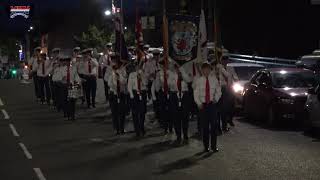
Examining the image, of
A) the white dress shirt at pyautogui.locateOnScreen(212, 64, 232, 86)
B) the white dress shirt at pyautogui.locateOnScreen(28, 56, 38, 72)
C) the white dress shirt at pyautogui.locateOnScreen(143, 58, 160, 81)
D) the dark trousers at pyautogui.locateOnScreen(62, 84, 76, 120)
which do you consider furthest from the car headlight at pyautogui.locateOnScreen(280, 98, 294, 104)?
the white dress shirt at pyautogui.locateOnScreen(28, 56, 38, 72)

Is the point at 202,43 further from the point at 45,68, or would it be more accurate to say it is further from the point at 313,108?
the point at 45,68

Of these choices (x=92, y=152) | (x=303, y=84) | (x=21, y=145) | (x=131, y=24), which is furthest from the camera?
(x=131, y=24)

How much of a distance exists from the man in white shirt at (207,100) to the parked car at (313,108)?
3.26 m

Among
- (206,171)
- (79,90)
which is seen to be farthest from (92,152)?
(79,90)

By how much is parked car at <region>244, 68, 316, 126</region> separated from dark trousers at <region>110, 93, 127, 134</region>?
3.80 metres

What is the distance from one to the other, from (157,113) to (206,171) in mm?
7392

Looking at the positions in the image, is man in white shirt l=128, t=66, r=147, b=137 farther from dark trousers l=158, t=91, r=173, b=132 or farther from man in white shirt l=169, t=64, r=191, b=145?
man in white shirt l=169, t=64, r=191, b=145

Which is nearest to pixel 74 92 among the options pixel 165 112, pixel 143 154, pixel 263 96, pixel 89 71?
pixel 89 71

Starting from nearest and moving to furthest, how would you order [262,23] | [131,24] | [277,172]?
[277,172], [262,23], [131,24]

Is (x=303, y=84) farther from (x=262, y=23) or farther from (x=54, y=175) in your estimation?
(x=262, y=23)

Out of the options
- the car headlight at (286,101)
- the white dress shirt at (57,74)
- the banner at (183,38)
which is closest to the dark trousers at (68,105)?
the white dress shirt at (57,74)

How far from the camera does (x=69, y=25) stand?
65125 mm

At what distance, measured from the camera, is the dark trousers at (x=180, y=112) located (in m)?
14.7

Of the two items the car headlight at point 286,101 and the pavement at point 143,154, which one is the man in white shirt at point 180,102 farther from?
the car headlight at point 286,101
